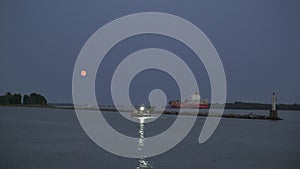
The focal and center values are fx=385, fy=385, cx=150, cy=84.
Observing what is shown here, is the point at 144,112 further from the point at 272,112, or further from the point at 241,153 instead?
the point at 241,153

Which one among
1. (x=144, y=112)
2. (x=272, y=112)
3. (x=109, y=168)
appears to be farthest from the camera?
(x=144, y=112)

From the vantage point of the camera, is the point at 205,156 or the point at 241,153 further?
the point at 241,153

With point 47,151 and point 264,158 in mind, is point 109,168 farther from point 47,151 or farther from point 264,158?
point 264,158

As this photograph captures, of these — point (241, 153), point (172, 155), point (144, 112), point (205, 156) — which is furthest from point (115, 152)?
point (144, 112)

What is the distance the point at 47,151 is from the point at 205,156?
266 inches

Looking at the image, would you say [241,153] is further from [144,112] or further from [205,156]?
[144,112]

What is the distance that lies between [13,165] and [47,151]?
3.66 metres

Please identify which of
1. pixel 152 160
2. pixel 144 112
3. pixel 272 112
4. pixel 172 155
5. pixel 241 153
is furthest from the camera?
pixel 144 112

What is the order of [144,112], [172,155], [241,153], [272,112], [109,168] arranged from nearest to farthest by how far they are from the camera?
[109,168]
[172,155]
[241,153]
[272,112]
[144,112]

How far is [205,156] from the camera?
1633 centimetres

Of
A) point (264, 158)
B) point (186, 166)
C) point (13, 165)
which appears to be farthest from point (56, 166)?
point (264, 158)

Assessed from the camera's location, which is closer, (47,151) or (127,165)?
(127,165)

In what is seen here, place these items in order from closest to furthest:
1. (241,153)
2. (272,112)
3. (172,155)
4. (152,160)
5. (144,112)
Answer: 1. (152,160)
2. (172,155)
3. (241,153)
4. (272,112)
5. (144,112)

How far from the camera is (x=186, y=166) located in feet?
43.7
